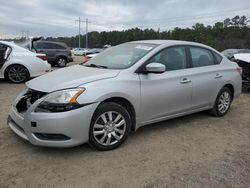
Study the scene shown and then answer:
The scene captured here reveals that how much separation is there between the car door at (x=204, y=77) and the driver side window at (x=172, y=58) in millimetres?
229

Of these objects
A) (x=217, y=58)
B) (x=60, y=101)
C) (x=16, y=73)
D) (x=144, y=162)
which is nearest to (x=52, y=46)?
(x=16, y=73)

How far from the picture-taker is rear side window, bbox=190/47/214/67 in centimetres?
508

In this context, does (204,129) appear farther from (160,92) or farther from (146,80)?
(146,80)

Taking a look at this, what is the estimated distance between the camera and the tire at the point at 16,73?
29.8ft

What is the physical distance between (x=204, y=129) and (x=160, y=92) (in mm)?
1173

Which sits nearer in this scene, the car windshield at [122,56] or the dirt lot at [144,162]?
the dirt lot at [144,162]

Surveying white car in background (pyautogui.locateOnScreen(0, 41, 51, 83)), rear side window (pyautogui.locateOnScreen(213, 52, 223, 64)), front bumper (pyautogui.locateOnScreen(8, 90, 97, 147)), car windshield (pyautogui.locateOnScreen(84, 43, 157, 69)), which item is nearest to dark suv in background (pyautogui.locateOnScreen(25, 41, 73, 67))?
white car in background (pyautogui.locateOnScreen(0, 41, 51, 83))

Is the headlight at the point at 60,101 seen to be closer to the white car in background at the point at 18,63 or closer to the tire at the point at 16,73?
the white car in background at the point at 18,63

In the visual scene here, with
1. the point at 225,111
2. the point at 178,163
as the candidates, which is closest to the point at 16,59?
the point at 225,111

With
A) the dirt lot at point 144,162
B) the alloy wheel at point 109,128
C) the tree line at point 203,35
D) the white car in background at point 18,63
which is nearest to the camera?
the dirt lot at point 144,162

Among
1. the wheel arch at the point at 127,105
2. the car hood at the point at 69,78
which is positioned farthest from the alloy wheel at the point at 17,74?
the wheel arch at the point at 127,105

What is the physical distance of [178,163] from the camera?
11.7 ft

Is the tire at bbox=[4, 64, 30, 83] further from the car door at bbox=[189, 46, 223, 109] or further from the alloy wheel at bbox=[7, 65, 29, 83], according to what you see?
the car door at bbox=[189, 46, 223, 109]

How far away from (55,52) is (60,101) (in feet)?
44.6
